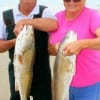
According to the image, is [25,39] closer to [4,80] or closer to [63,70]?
[63,70]

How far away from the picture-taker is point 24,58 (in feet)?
7.34

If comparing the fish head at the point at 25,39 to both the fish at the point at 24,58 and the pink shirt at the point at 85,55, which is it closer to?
the fish at the point at 24,58

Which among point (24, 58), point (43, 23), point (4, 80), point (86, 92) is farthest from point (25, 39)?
point (4, 80)

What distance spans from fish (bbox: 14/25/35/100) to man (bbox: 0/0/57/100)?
14cm

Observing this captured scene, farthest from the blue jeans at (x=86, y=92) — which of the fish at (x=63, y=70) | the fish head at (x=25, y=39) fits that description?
the fish head at (x=25, y=39)

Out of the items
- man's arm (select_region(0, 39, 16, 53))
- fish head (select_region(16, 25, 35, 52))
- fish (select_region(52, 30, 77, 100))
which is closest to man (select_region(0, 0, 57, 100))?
man's arm (select_region(0, 39, 16, 53))

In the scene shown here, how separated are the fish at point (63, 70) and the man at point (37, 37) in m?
0.35

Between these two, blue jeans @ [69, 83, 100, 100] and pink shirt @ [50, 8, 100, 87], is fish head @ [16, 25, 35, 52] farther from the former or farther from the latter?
blue jeans @ [69, 83, 100, 100]

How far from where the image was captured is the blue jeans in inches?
93.7

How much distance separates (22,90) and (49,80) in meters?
0.50

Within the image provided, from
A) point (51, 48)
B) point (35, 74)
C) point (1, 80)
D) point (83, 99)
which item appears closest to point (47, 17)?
point (51, 48)

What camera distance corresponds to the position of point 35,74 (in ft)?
8.91

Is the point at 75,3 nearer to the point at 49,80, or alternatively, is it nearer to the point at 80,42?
the point at 80,42

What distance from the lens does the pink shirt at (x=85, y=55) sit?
90.9 inches
